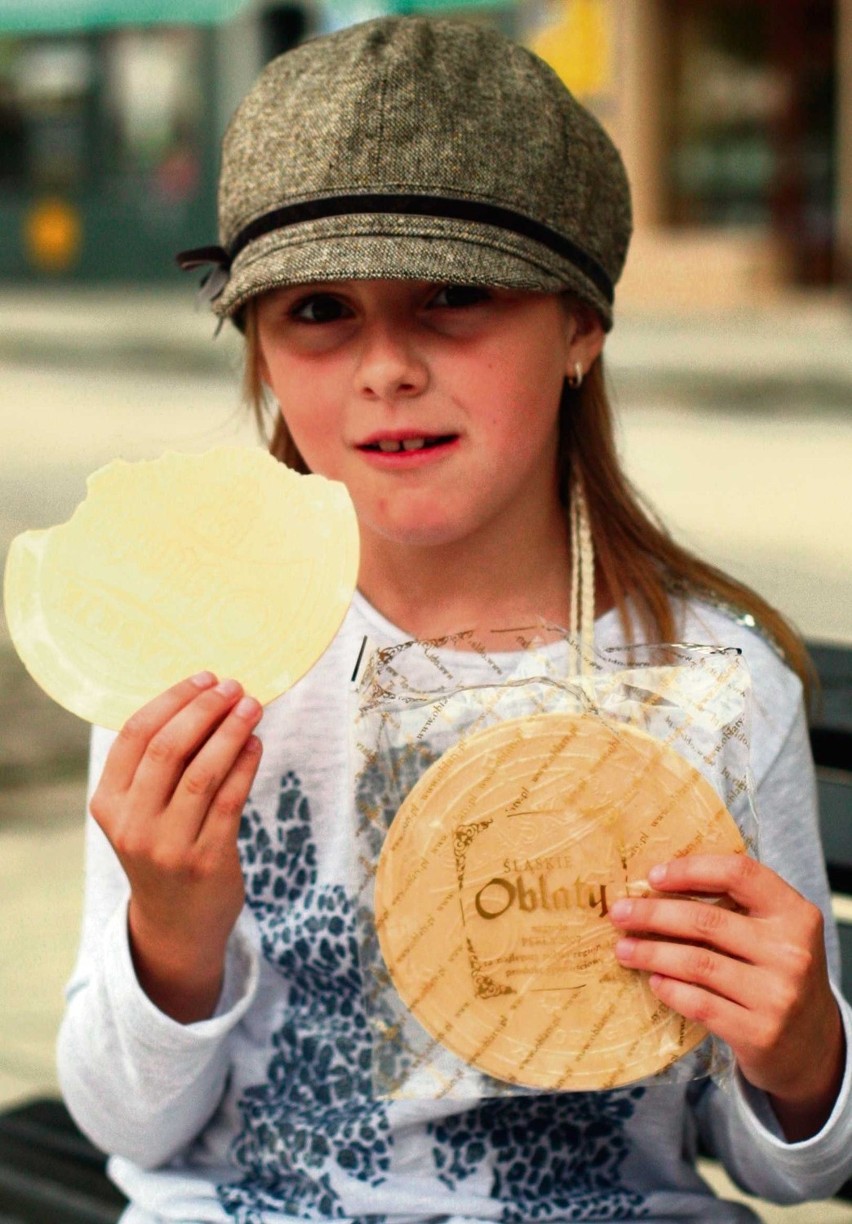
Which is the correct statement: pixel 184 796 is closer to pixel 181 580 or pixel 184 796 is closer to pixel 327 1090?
pixel 181 580

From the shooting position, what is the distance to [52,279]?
2355cm

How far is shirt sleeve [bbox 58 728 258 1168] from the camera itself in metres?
1.84

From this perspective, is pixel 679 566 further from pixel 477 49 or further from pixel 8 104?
pixel 8 104

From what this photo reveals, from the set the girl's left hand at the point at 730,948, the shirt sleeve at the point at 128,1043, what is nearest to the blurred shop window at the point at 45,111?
the shirt sleeve at the point at 128,1043

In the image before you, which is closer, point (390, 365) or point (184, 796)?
point (184, 796)

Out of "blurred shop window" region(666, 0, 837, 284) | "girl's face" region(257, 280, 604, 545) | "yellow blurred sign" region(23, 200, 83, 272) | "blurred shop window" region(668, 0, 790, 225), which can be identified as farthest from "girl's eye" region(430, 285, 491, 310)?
"yellow blurred sign" region(23, 200, 83, 272)

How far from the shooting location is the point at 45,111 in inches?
899

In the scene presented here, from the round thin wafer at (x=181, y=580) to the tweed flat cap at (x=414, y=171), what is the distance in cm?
23

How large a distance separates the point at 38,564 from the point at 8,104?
2293 cm

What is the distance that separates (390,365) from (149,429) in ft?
31.7

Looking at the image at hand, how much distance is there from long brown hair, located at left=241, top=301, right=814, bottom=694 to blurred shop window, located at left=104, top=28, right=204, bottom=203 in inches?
838

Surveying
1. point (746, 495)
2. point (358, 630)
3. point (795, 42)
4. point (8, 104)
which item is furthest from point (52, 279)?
point (358, 630)

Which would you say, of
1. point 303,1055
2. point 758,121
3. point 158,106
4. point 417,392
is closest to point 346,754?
point 303,1055

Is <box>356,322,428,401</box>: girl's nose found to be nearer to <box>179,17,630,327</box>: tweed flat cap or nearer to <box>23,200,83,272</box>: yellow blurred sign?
<box>179,17,630,327</box>: tweed flat cap
